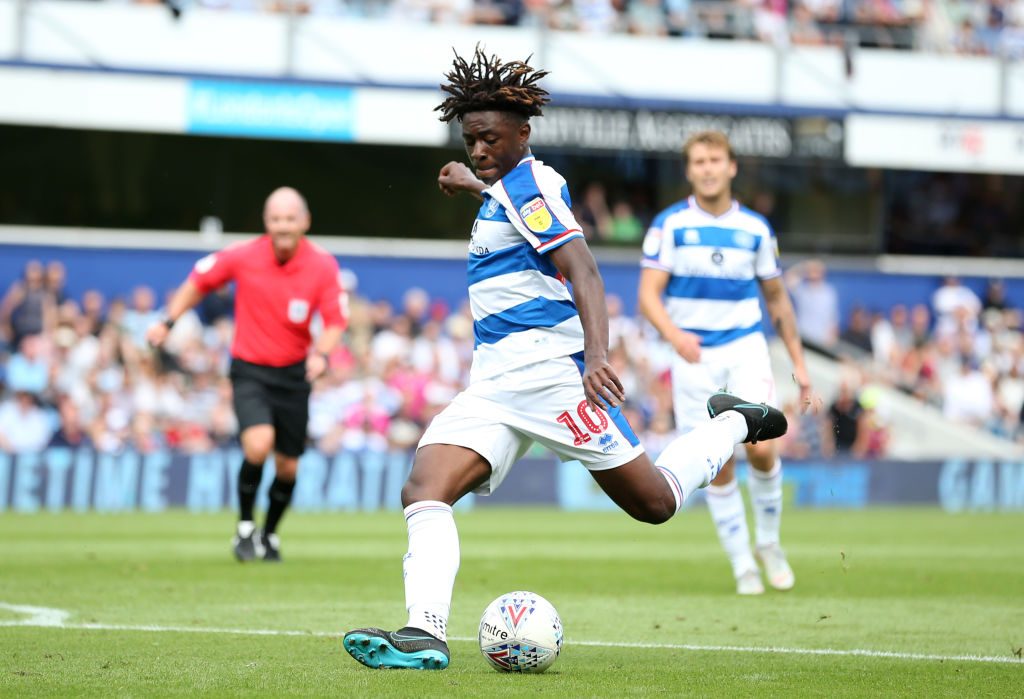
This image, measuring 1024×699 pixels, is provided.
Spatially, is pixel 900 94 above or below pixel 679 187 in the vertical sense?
above

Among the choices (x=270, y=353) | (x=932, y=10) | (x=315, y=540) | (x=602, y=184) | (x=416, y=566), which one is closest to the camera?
(x=416, y=566)

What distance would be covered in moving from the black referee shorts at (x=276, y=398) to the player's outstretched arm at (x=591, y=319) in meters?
5.87

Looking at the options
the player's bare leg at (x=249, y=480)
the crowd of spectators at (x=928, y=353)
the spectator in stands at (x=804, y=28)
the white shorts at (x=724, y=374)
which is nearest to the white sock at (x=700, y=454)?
the white shorts at (x=724, y=374)

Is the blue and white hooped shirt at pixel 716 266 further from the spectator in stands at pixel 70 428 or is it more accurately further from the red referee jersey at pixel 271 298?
the spectator in stands at pixel 70 428

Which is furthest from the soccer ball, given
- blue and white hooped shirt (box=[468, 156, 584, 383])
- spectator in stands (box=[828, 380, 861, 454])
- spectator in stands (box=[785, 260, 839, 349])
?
spectator in stands (box=[785, 260, 839, 349])

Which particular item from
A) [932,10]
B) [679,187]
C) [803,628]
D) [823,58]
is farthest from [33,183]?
[803,628]

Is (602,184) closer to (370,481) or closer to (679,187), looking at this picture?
(679,187)

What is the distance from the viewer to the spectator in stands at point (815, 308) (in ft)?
88.5

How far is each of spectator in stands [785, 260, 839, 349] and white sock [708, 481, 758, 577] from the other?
56.2 ft

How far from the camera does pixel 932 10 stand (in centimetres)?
3089

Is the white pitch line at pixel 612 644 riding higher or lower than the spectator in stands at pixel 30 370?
lower

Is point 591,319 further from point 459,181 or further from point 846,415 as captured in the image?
point 846,415

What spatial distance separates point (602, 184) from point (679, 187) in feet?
5.40

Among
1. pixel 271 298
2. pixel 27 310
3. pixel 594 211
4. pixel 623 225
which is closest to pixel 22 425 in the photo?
pixel 27 310
